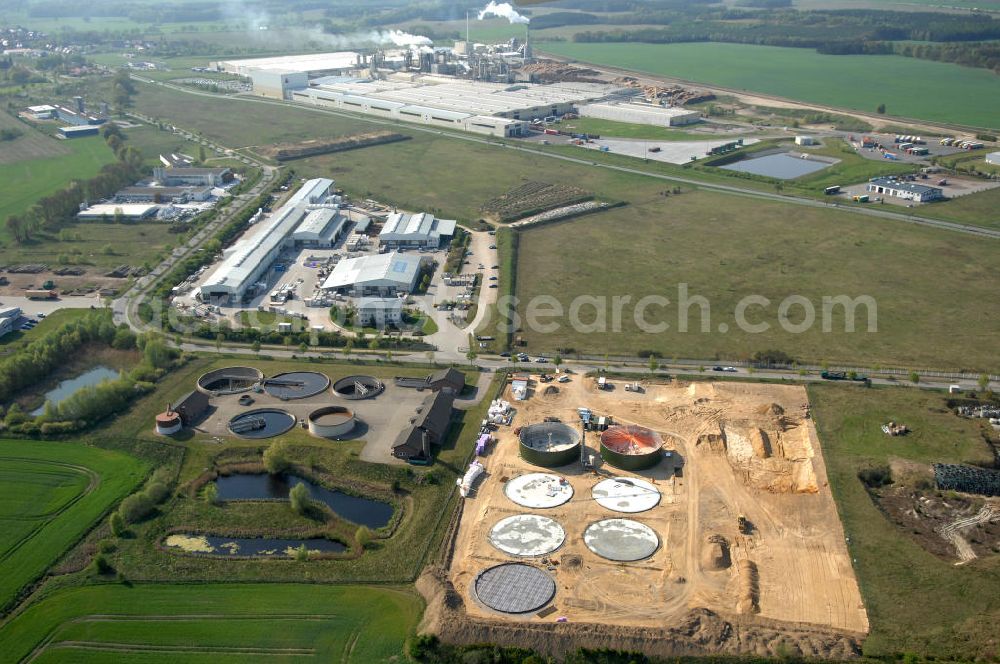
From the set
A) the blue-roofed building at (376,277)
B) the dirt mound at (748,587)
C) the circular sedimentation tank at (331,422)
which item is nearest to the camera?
the dirt mound at (748,587)

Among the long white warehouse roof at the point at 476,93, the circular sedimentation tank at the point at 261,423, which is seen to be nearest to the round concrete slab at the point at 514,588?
the circular sedimentation tank at the point at 261,423

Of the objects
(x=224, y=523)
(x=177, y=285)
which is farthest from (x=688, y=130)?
(x=224, y=523)

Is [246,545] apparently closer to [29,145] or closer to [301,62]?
[29,145]

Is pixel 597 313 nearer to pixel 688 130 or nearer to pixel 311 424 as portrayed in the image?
pixel 311 424

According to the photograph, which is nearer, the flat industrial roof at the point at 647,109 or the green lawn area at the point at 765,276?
the green lawn area at the point at 765,276

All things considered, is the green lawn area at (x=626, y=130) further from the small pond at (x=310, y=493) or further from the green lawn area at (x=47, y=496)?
the green lawn area at (x=47, y=496)

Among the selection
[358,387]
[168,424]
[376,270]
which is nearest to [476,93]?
[376,270]
